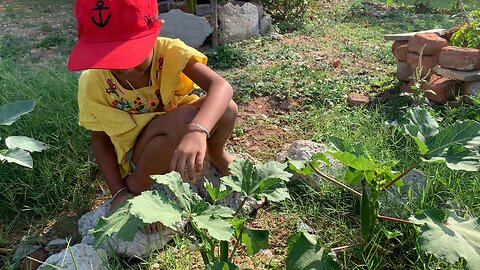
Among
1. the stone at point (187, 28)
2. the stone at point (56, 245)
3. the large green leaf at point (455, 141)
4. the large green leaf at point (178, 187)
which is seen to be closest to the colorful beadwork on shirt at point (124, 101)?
the stone at point (56, 245)

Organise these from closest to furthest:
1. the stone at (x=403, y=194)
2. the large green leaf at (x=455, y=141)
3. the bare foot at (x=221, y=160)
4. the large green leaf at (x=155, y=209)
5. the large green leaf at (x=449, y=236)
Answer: the large green leaf at (x=155, y=209) → the large green leaf at (x=449, y=236) → the large green leaf at (x=455, y=141) → the stone at (x=403, y=194) → the bare foot at (x=221, y=160)

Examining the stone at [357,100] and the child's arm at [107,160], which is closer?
the child's arm at [107,160]

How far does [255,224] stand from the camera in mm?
2236

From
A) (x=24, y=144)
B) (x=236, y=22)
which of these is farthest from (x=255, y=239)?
(x=236, y=22)

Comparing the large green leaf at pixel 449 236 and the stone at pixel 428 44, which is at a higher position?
the large green leaf at pixel 449 236

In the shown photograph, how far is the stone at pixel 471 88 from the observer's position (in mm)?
3133

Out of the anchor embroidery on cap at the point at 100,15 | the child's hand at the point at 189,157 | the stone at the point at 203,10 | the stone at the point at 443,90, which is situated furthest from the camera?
the stone at the point at 203,10

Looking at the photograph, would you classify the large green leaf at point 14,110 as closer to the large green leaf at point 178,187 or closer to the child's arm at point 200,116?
the child's arm at point 200,116

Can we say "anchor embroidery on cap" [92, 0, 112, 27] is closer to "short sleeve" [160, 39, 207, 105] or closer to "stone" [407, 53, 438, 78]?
"short sleeve" [160, 39, 207, 105]

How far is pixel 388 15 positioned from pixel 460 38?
4.72m

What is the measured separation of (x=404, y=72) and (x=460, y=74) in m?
0.47

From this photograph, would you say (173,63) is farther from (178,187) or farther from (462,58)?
(462,58)

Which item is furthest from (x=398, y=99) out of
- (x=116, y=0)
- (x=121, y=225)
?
(x=121, y=225)

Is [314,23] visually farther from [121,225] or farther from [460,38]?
[121,225]
